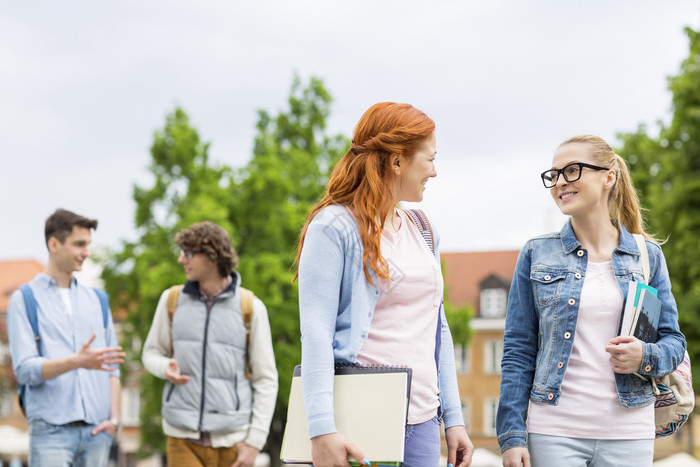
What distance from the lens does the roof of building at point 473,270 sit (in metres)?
54.9

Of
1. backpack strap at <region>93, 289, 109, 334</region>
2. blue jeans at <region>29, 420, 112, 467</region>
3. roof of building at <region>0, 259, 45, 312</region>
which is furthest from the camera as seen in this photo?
roof of building at <region>0, 259, 45, 312</region>

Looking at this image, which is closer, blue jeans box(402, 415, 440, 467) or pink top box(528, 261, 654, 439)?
blue jeans box(402, 415, 440, 467)

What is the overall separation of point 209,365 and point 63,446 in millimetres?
990

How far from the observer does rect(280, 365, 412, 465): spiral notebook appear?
3021 millimetres

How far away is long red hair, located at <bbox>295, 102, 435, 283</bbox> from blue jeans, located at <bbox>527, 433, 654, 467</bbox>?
1111 mm

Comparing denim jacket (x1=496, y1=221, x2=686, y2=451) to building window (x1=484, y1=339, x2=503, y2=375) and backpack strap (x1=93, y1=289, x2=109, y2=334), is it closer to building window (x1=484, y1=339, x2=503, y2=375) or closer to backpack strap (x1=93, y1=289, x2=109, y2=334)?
backpack strap (x1=93, y1=289, x2=109, y2=334)

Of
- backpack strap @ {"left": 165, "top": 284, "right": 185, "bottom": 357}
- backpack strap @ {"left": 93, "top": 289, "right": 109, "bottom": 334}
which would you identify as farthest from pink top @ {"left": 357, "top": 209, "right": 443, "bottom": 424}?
backpack strap @ {"left": 93, "top": 289, "right": 109, "bottom": 334}

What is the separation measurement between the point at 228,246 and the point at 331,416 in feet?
10.9

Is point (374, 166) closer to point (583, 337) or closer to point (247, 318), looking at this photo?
point (583, 337)

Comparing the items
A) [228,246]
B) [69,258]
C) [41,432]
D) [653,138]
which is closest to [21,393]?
[41,432]

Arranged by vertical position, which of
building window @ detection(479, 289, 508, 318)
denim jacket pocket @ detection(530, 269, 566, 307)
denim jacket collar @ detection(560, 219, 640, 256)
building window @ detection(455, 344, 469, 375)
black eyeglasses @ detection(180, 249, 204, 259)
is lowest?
building window @ detection(455, 344, 469, 375)

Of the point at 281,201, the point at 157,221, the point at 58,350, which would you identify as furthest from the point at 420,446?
the point at 157,221

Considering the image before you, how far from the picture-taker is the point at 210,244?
6121 mm

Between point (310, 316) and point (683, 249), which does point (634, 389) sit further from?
point (683, 249)
